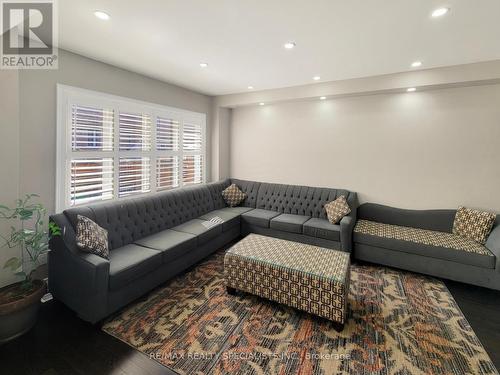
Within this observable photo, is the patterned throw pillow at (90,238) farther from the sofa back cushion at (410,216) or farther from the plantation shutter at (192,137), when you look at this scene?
the sofa back cushion at (410,216)

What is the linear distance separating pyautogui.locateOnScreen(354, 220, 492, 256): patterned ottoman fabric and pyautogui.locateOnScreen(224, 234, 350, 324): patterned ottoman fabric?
1.17 meters

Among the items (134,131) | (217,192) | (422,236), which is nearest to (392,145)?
(422,236)

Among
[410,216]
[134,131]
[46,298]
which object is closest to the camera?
[46,298]

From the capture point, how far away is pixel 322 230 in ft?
12.2

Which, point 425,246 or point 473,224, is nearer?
point 425,246

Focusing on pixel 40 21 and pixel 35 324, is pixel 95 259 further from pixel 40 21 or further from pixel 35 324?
pixel 40 21

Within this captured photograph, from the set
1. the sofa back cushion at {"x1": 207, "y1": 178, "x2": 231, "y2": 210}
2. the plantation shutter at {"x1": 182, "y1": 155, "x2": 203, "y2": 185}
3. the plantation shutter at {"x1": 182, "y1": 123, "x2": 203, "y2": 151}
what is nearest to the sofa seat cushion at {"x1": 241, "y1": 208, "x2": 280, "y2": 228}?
the sofa back cushion at {"x1": 207, "y1": 178, "x2": 231, "y2": 210}

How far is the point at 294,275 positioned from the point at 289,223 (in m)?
1.63

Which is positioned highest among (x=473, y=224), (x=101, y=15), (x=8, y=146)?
(x=101, y=15)

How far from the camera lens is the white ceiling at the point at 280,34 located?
195 centimetres

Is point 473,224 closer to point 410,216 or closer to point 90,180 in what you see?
point 410,216

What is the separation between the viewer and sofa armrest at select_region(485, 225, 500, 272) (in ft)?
9.05

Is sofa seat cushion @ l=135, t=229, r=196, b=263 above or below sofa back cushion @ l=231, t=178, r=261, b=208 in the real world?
below

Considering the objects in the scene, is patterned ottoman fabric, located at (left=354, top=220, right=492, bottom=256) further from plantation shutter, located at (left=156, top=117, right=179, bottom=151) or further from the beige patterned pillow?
plantation shutter, located at (left=156, top=117, right=179, bottom=151)
